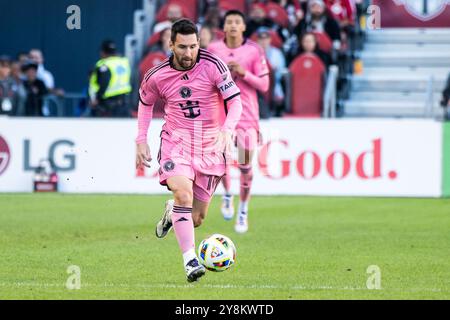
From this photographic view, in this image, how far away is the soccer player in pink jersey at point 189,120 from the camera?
10445 millimetres

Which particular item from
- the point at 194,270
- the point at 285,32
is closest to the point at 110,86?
the point at 285,32

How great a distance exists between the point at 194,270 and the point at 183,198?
66cm

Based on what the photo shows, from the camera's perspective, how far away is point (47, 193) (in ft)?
65.1

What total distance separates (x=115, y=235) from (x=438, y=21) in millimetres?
11683

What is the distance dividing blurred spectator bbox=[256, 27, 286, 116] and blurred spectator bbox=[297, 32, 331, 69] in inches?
17.7

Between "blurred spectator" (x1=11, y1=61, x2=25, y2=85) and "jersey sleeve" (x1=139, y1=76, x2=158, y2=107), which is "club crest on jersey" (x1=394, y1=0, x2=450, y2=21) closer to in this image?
"blurred spectator" (x1=11, y1=61, x2=25, y2=85)

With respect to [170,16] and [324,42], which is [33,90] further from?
[324,42]

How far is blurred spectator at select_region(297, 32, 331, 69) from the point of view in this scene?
72.0 ft

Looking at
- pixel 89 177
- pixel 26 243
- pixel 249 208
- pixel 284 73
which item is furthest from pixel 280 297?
pixel 284 73

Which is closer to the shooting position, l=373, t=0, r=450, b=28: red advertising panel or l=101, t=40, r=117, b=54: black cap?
l=101, t=40, r=117, b=54: black cap

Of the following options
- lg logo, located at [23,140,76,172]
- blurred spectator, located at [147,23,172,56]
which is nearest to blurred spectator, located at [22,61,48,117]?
lg logo, located at [23,140,76,172]

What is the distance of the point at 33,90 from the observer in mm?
21875

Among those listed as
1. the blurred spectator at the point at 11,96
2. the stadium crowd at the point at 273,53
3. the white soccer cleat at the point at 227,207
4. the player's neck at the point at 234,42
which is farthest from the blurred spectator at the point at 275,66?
Answer: the player's neck at the point at 234,42
